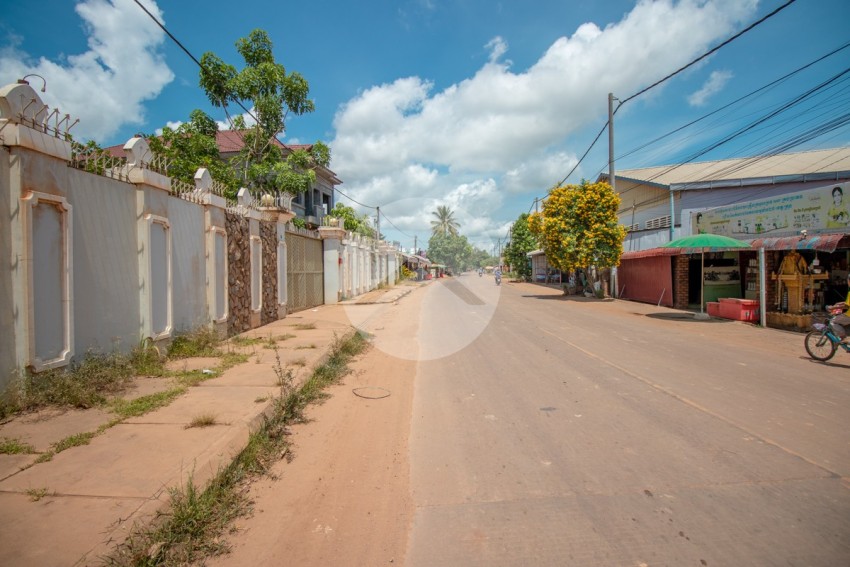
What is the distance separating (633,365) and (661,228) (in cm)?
1656

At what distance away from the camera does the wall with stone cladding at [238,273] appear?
9602mm

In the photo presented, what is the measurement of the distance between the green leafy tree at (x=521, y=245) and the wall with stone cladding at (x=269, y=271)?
119 ft

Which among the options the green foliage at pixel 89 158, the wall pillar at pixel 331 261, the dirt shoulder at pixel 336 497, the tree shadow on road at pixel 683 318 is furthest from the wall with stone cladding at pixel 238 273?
the tree shadow on road at pixel 683 318

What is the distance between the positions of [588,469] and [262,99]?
17370mm

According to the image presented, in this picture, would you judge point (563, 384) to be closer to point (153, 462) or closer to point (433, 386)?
point (433, 386)

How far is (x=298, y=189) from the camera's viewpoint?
18.0 meters

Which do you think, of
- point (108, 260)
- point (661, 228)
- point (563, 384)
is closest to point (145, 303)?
point (108, 260)

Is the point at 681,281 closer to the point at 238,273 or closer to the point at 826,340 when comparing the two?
the point at 826,340

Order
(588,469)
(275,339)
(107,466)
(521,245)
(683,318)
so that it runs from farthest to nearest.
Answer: (521,245) → (683,318) → (275,339) → (588,469) → (107,466)

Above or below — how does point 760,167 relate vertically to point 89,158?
above

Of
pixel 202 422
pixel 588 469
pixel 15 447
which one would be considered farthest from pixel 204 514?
pixel 588 469

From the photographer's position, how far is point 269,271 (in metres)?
12.0

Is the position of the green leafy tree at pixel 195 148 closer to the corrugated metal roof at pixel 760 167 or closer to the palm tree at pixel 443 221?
the corrugated metal roof at pixel 760 167

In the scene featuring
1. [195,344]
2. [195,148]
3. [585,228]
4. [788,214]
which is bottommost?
[195,344]
